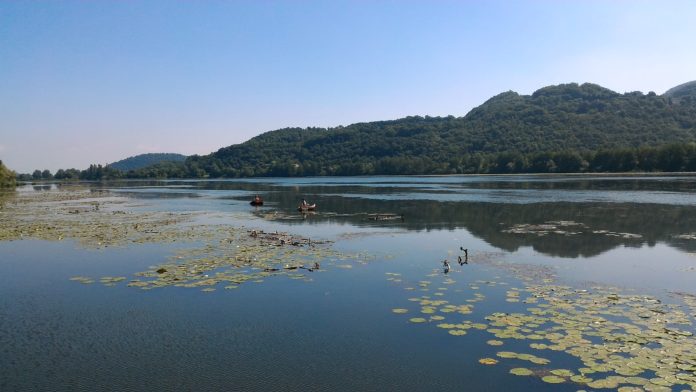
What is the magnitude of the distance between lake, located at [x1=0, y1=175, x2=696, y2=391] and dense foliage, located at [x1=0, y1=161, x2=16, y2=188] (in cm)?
11697

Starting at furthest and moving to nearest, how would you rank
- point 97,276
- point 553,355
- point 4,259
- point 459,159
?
point 459,159 → point 4,259 → point 97,276 → point 553,355

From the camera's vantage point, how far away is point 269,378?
1099cm

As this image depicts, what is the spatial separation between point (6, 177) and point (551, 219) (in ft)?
464

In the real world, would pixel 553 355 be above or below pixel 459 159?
below

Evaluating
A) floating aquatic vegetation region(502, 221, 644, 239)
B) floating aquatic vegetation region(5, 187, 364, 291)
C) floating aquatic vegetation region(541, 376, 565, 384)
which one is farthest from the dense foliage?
floating aquatic vegetation region(541, 376, 565, 384)

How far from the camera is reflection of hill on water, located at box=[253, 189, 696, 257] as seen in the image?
28484mm

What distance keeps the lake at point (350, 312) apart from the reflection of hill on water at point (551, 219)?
1.34 ft

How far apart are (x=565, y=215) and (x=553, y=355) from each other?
34.5 metres

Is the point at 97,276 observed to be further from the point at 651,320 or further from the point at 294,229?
the point at 651,320

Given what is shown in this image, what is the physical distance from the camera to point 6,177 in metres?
129

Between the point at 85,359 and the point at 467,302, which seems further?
the point at 467,302

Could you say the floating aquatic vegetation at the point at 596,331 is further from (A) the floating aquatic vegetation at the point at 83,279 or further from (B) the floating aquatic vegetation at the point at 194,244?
(A) the floating aquatic vegetation at the point at 83,279

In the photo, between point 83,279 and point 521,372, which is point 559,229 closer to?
point 521,372

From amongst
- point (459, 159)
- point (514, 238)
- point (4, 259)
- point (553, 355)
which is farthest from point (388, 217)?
point (459, 159)
